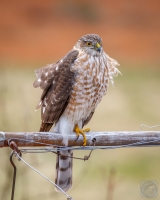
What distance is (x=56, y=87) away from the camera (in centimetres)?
464

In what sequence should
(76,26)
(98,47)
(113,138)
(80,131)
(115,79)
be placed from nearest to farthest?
(113,138) → (80,131) → (98,47) → (115,79) → (76,26)

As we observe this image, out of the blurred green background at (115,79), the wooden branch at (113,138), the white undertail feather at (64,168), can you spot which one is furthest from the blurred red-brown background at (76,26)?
the wooden branch at (113,138)

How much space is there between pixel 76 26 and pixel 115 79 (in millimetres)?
5041

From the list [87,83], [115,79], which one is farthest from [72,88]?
[115,79]

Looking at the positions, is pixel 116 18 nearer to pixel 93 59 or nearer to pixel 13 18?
pixel 13 18

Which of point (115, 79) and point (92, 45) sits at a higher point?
point (115, 79)

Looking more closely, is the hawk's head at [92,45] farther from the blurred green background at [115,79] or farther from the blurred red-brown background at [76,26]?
the blurred red-brown background at [76,26]

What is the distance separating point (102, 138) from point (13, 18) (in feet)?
44.0

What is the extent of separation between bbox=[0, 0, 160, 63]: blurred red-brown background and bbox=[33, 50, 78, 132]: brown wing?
35.8ft

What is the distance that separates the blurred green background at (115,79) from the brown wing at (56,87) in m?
3.05

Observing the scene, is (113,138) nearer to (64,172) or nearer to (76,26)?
(64,172)

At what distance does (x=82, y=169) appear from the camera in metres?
8.76

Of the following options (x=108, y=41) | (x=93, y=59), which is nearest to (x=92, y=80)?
(x=93, y=59)

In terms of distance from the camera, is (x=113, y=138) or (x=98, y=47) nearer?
(x=113, y=138)
